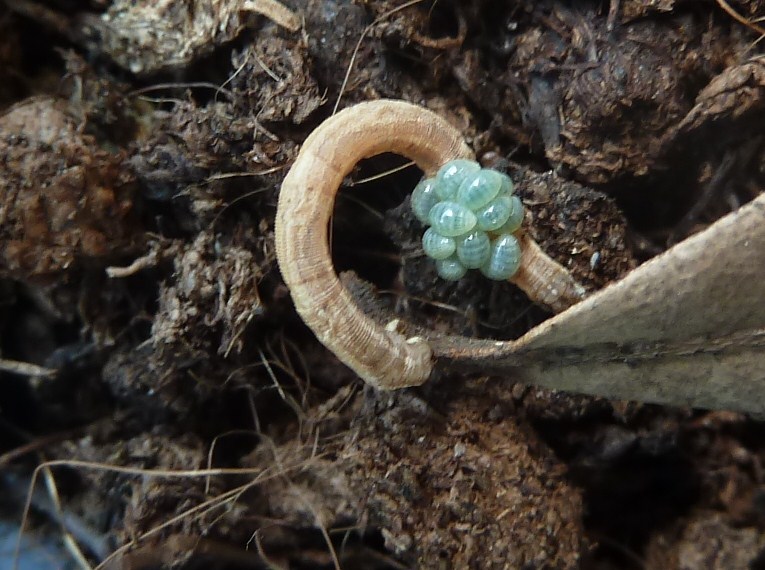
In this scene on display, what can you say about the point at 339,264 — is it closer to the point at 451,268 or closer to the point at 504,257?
the point at 451,268

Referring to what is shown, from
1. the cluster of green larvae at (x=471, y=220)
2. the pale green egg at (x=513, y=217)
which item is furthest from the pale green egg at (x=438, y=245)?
the pale green egg at (x=513, y=217)

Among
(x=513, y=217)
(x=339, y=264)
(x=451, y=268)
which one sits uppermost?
(x=513, y=217)

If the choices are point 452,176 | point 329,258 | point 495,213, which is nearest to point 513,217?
point 495,213

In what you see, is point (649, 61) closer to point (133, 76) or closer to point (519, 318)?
point (519, 318)

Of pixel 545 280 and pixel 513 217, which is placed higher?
pixel 513 217

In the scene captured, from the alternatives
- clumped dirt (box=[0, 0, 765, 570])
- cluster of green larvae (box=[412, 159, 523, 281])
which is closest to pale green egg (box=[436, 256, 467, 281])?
cluster of green larvae (box=[412, 159, 523, 281])

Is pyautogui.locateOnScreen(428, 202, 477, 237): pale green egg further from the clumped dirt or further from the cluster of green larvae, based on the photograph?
the clumped dirt
